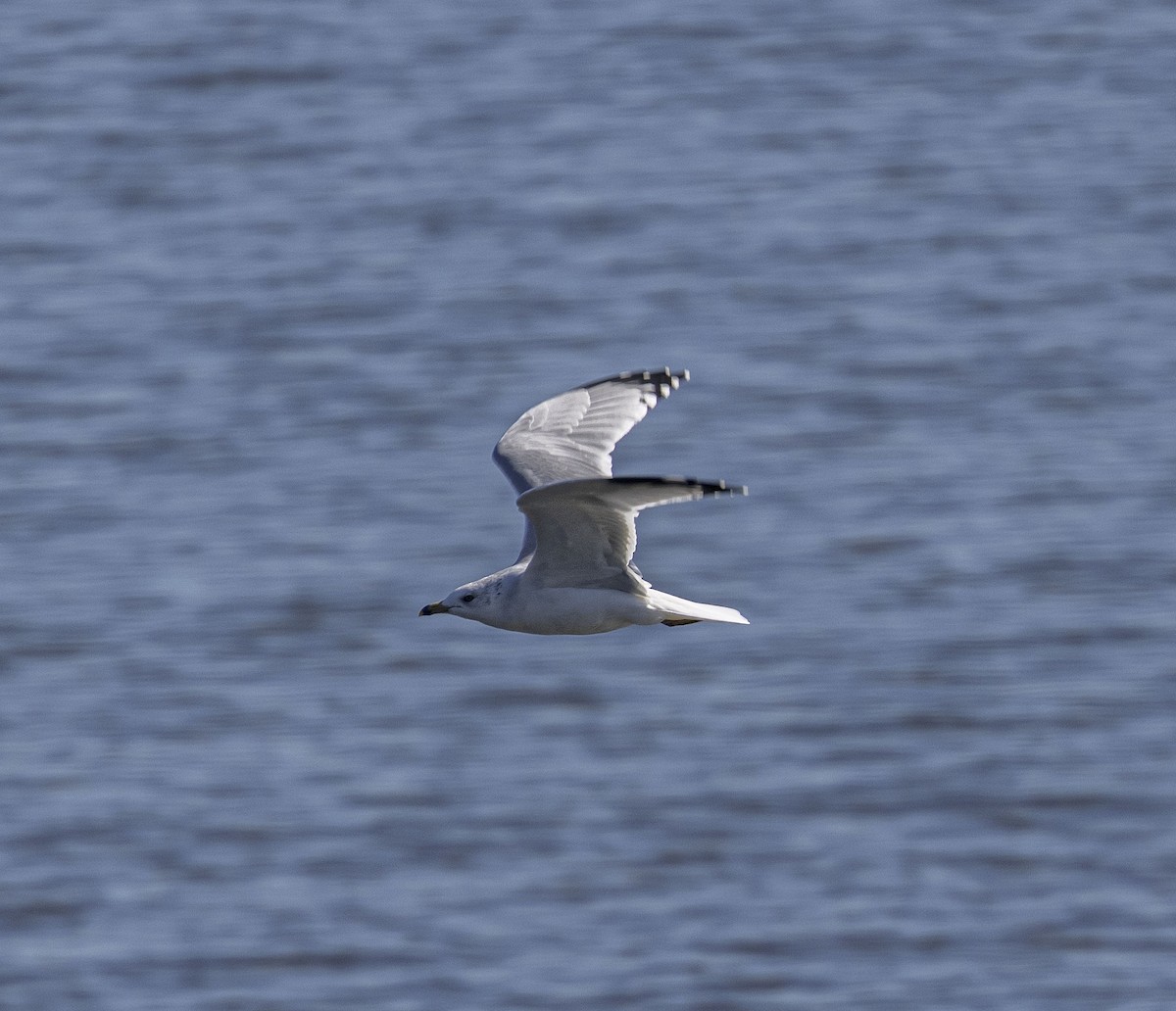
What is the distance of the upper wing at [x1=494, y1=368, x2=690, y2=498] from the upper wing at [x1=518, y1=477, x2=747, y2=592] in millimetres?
726

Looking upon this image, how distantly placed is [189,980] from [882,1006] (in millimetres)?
4342

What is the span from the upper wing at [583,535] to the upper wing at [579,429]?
726 mm

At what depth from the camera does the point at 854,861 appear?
1723 cm

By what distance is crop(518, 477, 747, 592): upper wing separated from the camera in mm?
9344

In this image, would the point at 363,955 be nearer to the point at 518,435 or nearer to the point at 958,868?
the point at 958,868

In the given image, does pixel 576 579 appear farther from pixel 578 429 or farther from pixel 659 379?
pixel 659 379

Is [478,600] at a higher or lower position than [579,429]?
lower

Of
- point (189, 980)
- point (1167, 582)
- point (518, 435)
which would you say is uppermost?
point (518, 435)

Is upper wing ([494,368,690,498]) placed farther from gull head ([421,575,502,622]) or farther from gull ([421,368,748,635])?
gull head ([421,575,502,622])

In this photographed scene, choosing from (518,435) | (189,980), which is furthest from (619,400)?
(189,980)

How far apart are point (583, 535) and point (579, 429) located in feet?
5.56

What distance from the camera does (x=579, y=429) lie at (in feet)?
37.4

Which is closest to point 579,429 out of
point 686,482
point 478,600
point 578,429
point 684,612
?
point 578,429

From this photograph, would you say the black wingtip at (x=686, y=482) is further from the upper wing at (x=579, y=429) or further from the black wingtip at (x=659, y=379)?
the black wingtip at (x=659, y=379)
